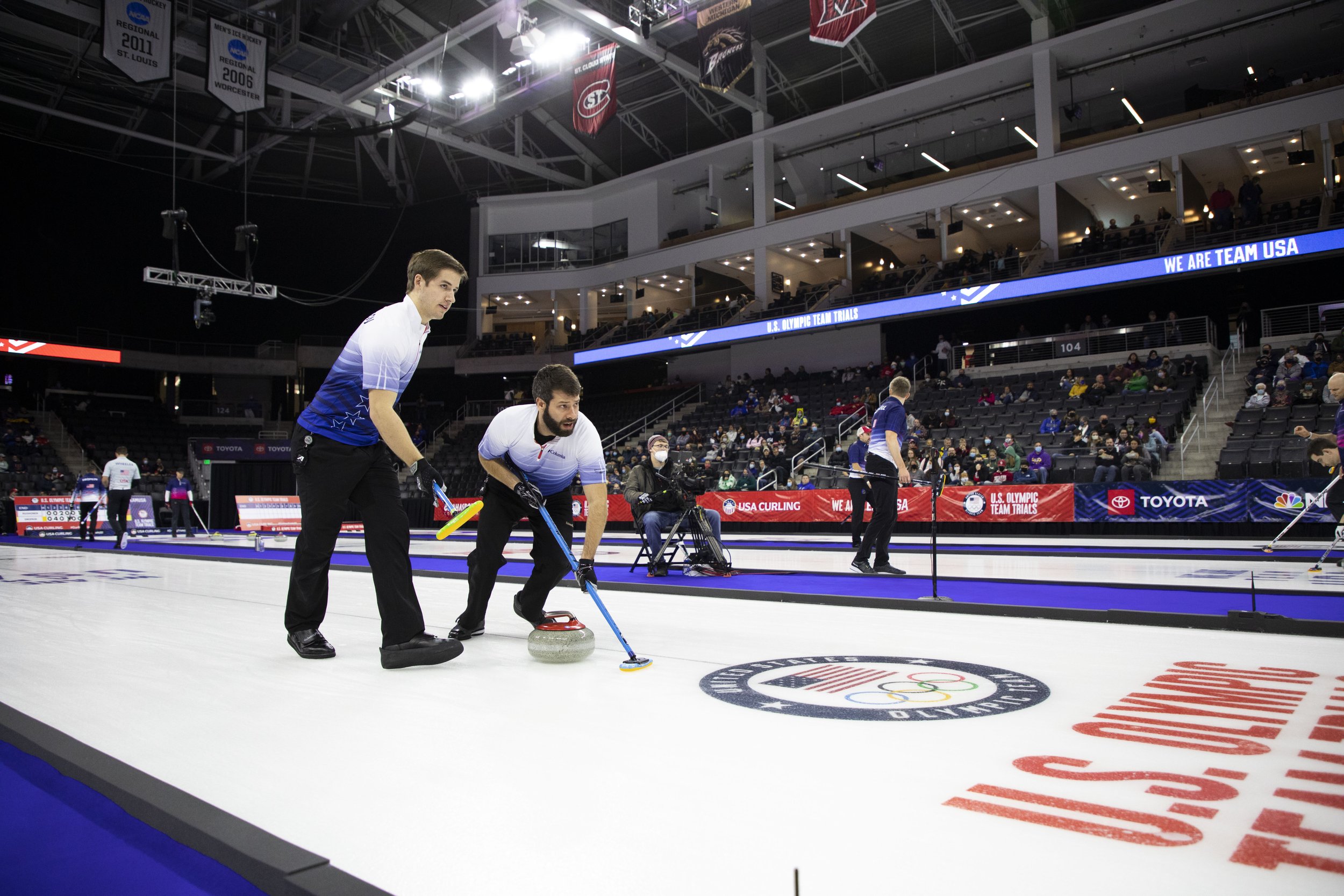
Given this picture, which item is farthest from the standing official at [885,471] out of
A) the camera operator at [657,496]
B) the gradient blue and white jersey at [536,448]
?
the gradient blue and white jersey at [536,448]

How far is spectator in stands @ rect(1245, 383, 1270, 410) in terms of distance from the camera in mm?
15609

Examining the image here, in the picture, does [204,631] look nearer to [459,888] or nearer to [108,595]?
[108,595]

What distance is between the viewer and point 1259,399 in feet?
51.6

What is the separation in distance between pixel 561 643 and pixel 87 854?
197cm

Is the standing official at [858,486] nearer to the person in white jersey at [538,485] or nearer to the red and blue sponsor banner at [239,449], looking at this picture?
the person in white jersey at [538,485]

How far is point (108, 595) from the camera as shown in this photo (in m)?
6.30

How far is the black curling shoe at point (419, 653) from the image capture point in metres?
3.38

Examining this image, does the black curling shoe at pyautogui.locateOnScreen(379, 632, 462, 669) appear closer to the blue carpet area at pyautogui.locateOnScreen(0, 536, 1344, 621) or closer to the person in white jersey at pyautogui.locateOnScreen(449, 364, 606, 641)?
the person in white jersey at pyautogui.locateOnScreen(449, 364, 606, 641)

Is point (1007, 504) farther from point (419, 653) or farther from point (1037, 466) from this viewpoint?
point (419, 653)

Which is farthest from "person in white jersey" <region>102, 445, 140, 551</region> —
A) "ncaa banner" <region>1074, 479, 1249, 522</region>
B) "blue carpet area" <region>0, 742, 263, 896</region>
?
"ncaa banner" <region>1074, 479, 1249, 522</region>

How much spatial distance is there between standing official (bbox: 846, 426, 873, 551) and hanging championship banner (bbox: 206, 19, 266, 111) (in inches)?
633

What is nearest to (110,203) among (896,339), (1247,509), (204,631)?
(896,339)

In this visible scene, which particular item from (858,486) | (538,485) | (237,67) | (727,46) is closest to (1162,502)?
(858,486)

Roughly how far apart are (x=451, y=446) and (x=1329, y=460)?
29315 millimetres
